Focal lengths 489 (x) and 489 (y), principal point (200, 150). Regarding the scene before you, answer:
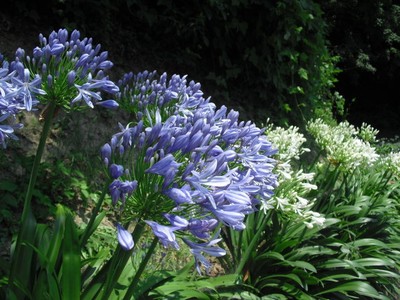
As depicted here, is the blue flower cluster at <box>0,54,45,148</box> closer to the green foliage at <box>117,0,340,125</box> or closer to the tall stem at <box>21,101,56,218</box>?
the tall stem at <box>21,101,56,218</box>

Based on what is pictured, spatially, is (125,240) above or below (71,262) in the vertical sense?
above

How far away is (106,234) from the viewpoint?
360 cm

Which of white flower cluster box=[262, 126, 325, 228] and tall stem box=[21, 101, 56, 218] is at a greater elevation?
white flower cluster box=[262, 126, 325, 228]

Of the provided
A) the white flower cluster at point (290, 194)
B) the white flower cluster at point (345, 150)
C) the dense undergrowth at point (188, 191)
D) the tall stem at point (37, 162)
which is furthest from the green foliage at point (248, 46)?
the tall stem at point (37, 162)

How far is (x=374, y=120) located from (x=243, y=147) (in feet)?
51.3

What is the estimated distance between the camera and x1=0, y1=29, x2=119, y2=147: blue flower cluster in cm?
183

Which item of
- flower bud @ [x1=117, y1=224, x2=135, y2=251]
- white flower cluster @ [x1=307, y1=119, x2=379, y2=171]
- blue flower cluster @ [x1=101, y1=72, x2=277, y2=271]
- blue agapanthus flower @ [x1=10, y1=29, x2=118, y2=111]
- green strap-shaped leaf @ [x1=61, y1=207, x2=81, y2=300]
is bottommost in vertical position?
green strap-shaped leaf @ [x1=61, y1=207, x2=81, y2=300]

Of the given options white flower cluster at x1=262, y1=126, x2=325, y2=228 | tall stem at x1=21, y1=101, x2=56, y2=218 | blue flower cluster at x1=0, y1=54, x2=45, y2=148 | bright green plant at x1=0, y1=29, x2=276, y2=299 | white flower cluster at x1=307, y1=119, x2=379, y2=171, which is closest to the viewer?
bright green plant at x1=0, y1=29, x2=276, y2=299

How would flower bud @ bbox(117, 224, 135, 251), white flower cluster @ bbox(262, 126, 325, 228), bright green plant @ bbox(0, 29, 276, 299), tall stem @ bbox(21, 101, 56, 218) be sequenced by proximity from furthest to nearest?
white flower cluster @ bbox(262, 126, 325, 228)
tall stem @ bbox(21, 101, 56, 218)
bright green plant @ bbox(0, 29, 276, 299)
flower bud @ bbox(117, 224, 135, 251)

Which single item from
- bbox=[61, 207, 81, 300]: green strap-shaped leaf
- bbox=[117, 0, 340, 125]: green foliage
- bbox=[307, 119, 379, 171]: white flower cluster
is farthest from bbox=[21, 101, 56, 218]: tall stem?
bbox=[117, 0, 340, 125]: green foliage

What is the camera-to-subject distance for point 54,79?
1.95 meters

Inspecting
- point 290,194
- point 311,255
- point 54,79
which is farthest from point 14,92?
point 311,255

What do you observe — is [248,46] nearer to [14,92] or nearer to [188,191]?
[14,92]

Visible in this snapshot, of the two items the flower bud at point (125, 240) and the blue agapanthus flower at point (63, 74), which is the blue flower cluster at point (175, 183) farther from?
the blue agapanthus flower at point (63, 74)
